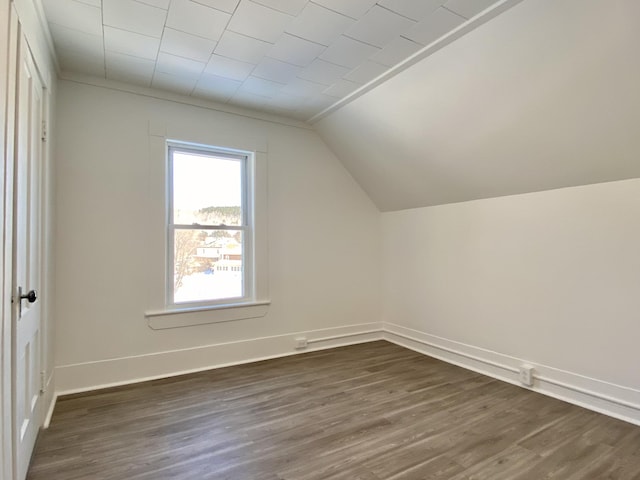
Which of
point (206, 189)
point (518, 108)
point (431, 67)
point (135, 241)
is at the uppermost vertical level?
point (431, 67)

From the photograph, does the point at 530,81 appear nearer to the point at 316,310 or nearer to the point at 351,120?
the point at 351,120

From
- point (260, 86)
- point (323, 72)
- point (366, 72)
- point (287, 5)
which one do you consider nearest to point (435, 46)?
point (366, 72)

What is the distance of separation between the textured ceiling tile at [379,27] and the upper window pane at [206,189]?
1.92 m

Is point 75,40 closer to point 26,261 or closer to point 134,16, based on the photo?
point 134,16

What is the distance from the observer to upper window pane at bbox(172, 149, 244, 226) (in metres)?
3.57

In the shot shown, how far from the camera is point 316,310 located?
425cm

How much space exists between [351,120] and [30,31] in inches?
102

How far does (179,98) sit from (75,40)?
989 millimetres

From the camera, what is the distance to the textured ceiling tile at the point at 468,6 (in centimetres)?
209

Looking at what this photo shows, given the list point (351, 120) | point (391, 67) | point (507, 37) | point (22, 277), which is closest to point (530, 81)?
point (507, 37)

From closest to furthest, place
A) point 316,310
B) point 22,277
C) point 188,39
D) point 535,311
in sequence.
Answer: point 22,277 < point 188,39 < point 535,311 < point 316,310

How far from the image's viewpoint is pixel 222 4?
7.07 ft

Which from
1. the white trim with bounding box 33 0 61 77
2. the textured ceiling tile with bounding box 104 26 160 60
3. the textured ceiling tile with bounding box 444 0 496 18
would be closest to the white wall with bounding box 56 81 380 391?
the white trim with bounding box 33 0 61 77

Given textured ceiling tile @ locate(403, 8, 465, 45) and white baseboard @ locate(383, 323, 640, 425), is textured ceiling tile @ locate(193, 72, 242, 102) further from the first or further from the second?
white baseboard @ locate(383, 323, 640, 425)
